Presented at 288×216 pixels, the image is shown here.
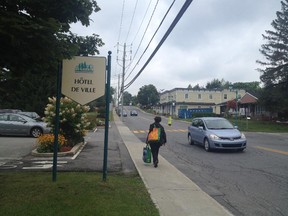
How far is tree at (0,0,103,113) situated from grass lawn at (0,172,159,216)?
1.96m

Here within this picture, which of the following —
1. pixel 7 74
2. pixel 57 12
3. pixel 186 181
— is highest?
pixel 57 12

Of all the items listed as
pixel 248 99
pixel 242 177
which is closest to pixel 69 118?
pixel 242 177

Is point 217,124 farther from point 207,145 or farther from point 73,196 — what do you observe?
point 73,196

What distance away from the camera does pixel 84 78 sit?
8812mm

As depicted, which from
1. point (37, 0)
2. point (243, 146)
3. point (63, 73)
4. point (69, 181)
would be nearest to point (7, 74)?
point (37, 0)

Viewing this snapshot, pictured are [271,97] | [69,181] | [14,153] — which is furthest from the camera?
[271,97]

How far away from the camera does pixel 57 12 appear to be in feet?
23.7

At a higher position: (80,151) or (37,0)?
(37,0)

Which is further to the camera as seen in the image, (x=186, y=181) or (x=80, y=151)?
(x=80, y=151)

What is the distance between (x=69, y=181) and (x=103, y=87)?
225 cm

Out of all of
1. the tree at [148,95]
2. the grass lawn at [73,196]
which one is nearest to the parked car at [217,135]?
the grass lawn at [73,196]

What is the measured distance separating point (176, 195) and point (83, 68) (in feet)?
11.5

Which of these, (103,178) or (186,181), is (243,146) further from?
(103,178)

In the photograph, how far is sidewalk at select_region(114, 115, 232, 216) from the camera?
6629 mm
